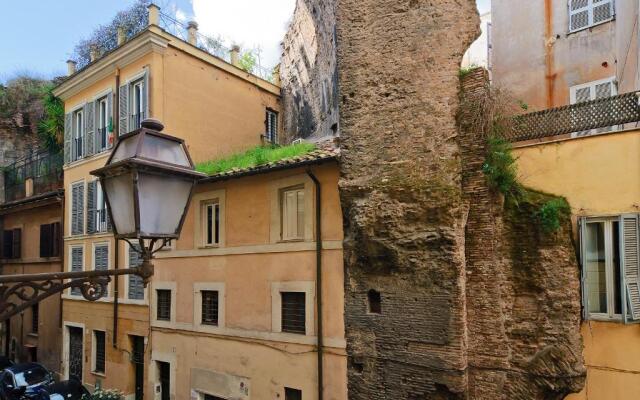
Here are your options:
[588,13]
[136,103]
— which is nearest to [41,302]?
[136,103]

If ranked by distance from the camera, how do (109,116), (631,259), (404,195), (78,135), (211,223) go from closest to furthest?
1. (631,259)
2. (404,195)
3. (211,223)
4. (109,116)
5. (78,135)

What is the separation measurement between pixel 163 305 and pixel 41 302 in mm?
8953

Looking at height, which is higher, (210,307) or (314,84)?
(314,84)

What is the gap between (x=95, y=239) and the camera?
1501cm

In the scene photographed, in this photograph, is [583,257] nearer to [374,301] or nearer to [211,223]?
[374,301]

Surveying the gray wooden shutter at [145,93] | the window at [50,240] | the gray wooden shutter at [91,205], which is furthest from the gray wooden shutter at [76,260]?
the gray wooden shutter at [145,93]

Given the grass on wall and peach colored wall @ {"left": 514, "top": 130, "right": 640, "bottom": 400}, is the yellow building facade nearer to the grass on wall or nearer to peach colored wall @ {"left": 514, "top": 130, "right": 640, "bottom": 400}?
the grass on wall

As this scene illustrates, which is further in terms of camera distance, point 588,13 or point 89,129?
point 89,129

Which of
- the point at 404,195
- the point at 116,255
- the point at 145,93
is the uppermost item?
the point at 145,93

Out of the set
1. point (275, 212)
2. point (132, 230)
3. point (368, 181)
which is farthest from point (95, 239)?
point (132, 230)

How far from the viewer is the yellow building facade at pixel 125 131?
13320 mm

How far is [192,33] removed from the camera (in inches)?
580

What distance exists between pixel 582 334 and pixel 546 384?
85cm

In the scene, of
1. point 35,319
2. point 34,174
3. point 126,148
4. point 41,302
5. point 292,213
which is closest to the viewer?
point 126,148
